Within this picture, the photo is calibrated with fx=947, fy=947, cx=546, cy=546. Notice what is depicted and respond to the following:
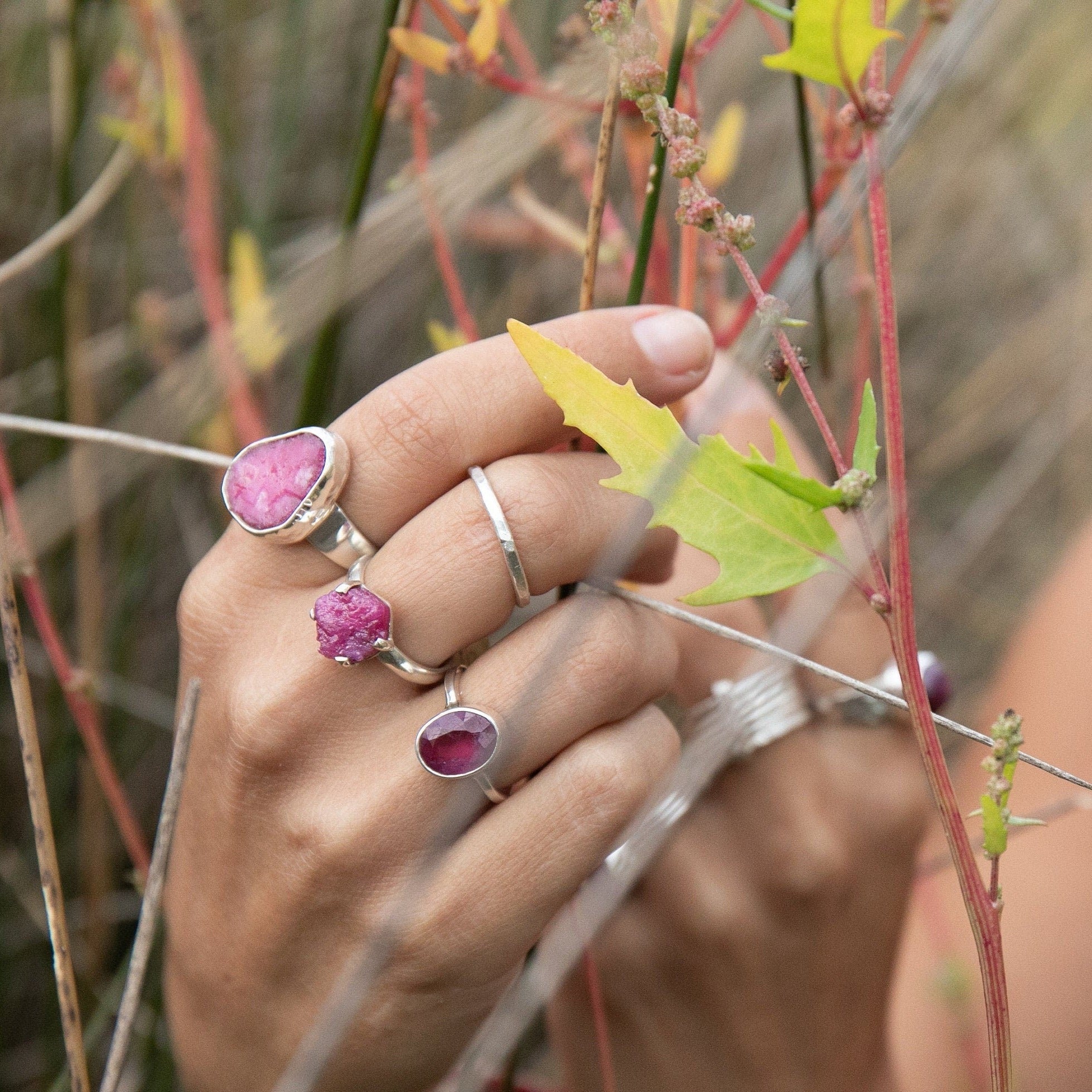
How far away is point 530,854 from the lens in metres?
0.41

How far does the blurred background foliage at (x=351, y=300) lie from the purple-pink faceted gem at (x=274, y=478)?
11.1 inches

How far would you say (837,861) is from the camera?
0.66m

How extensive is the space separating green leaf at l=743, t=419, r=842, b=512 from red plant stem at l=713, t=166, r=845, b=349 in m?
0.20

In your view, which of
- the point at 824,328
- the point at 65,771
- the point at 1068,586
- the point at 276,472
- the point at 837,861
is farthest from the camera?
the point at 1068,586

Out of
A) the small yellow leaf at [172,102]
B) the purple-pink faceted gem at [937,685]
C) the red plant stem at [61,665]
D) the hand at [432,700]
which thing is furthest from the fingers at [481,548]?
the small yellow leaf at [172,102]

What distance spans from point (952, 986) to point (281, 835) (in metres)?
0.57

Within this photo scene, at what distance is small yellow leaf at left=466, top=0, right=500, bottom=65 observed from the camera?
0.39 meters

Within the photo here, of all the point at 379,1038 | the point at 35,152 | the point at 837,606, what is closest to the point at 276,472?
the point at 379,1038

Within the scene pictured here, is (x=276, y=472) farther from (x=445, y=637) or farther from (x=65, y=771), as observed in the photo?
(x=65, y=771)

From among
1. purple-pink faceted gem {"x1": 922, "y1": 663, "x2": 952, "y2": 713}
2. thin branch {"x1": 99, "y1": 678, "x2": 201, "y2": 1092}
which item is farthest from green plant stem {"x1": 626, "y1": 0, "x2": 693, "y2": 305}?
purple-pink faceted gem {"x1": 922, "y1": 663, "x2": 952, "y2": 713}

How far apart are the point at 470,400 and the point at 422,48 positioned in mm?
153

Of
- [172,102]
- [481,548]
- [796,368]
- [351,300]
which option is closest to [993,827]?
[796,368]

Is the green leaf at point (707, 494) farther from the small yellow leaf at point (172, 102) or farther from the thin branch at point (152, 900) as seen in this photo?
the small yellow leaf at point (172, 102)

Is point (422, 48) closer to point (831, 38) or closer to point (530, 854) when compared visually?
point (831, 38)
